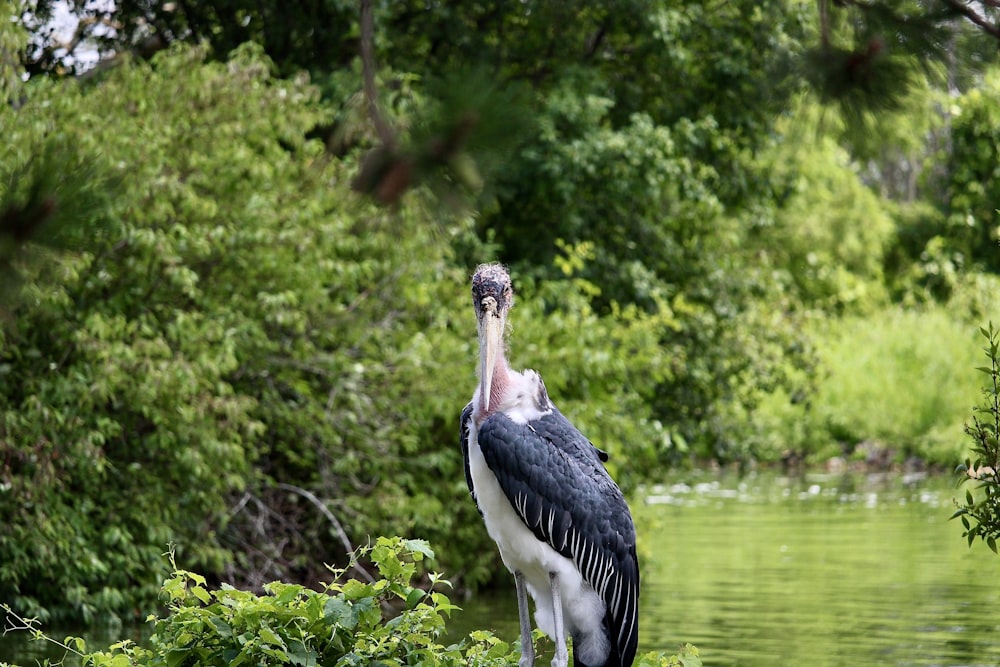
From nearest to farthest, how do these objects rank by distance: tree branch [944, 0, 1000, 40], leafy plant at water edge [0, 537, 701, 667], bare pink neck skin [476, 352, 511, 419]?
tree branch [944, 0, 1000, 40], leafy plant at water edge [0, 537, 701, 667], bare pink neck skin [476, 352, 511, 419]

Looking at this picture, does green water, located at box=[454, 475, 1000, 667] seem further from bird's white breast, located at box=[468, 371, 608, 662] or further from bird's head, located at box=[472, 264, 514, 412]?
bird's head, located at box=[472, 264, 514, 412]

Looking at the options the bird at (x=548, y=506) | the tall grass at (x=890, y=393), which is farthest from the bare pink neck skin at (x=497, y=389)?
the tall grass at (x=890, y=393)

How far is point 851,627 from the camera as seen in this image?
35.7 feet

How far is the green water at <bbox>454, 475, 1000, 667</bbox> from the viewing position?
10156 millimetres

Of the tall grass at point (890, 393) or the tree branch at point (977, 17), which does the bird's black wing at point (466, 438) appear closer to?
the tree branch at point (977, 17)

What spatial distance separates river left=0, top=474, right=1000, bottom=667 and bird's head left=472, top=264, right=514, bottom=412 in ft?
8.76

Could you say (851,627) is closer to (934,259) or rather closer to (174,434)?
(174,434)

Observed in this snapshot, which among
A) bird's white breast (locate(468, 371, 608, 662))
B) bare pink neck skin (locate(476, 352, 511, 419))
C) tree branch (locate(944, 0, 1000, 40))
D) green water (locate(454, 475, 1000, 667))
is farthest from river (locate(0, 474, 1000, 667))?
tree branch (locate(944, 0, 1000, 40))

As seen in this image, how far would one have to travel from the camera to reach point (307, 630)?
5.76m

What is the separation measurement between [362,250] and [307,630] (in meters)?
7.22

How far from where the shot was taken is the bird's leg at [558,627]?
6323 mm

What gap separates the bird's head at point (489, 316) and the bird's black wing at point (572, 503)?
16 cm

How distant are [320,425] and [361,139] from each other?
2.48m

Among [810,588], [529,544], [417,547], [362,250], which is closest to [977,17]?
[417,547]
